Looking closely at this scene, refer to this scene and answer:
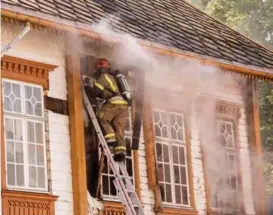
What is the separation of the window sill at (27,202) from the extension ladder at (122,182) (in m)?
1.16

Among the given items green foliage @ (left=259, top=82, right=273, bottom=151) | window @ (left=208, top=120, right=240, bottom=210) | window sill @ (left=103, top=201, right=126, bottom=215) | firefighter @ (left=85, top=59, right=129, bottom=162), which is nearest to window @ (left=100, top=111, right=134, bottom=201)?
window sill @ (left=103, top=201, right=126, bottom=215)

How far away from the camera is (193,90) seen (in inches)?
829

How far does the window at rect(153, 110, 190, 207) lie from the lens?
19844 mm

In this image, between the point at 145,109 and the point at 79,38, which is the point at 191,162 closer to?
the point at 145,109

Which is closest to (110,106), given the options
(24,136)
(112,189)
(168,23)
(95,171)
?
(95,171)

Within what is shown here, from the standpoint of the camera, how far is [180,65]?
20.5 metres

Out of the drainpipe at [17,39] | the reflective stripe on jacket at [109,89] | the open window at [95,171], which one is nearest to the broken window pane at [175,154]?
the open window at [95,171]

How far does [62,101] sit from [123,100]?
105cm

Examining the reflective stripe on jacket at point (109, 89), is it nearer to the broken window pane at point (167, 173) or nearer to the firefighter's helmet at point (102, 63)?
the firefighter's helmet at point (102, 63)

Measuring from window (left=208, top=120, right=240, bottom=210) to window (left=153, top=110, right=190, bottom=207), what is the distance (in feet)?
2.83

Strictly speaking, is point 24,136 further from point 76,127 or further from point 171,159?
point 171,159

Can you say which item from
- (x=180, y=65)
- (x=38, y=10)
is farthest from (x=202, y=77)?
(x=38, y=10)

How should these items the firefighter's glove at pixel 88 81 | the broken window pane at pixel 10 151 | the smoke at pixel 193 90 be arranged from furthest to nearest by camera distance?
the smoke at pixel 193 90 → the firefighter's glove at pixel 88 81 → the broken window pane at pixel 10 151

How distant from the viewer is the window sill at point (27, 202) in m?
16.4
